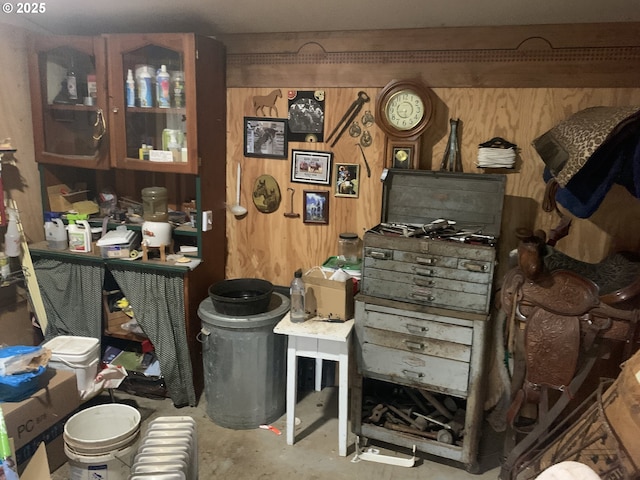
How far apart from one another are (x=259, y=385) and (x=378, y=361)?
66cm

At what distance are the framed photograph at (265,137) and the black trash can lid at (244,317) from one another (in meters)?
0.88

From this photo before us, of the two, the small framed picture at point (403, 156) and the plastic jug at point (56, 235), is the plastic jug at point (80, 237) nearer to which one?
the plastic jug at point (56, 235)

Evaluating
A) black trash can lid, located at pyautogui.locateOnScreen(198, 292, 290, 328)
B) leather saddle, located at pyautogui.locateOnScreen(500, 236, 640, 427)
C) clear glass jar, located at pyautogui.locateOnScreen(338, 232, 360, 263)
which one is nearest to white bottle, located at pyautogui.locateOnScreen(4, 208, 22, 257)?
black trash can lid, located at pyautogui.locateOnScreen(198, 292, 290, 328)

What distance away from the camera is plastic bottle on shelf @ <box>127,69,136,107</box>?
2740 mm

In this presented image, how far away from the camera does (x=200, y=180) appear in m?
2.75

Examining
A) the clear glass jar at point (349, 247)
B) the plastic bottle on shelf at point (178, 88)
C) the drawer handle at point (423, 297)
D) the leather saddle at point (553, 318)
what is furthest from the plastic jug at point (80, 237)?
the leather saddle at point (553, 318)

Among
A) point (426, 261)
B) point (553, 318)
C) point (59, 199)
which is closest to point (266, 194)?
point (426, 261)

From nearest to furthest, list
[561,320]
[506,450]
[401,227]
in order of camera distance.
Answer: [561,320]
[506,450]
[401,227]

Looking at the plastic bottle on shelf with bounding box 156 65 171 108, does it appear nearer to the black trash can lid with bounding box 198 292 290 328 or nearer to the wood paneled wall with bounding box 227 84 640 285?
the wood paneled wall with bounding box 227 84 640 285

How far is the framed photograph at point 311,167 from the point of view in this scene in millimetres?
2828

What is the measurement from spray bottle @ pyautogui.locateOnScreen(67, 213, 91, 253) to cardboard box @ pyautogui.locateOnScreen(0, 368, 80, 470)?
29.5 inches

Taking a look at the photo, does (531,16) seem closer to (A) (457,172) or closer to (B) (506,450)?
(A) (457,172)

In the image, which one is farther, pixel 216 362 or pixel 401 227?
pixel 216 362

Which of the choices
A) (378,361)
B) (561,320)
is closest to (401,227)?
(378,361)
